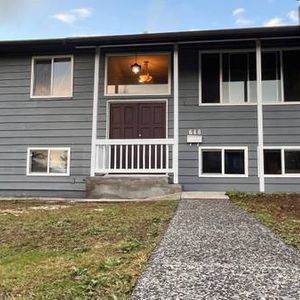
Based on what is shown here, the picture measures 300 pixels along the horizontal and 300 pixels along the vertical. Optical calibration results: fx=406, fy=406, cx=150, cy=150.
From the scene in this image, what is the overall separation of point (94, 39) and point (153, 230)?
20.8 ft

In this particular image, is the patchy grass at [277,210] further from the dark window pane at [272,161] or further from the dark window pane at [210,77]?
the dark window pane at [210,77]

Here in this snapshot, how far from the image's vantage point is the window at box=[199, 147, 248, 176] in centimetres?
1038

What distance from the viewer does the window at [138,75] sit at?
11.1 m

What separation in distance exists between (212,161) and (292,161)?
2.00 m

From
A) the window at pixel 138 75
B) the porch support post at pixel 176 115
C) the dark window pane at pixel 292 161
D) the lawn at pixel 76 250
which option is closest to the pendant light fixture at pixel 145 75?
the window at pixel 138 75

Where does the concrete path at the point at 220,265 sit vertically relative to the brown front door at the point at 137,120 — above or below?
below

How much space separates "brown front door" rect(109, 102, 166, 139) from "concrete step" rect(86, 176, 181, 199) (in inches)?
59.0

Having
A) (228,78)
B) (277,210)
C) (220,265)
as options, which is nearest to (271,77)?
(228,78)

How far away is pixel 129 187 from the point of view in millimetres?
9867

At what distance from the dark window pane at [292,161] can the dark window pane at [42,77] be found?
262 inches

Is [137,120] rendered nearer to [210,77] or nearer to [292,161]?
[210,77]

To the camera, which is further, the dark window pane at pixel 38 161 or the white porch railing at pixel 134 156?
the dark window pane at pixel 38 161

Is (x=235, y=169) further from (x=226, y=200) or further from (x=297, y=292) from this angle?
(x=297, y=292)

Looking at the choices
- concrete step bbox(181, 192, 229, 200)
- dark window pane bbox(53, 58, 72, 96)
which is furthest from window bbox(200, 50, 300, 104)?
dark window pane bbox(53, 58, 72, 96)
